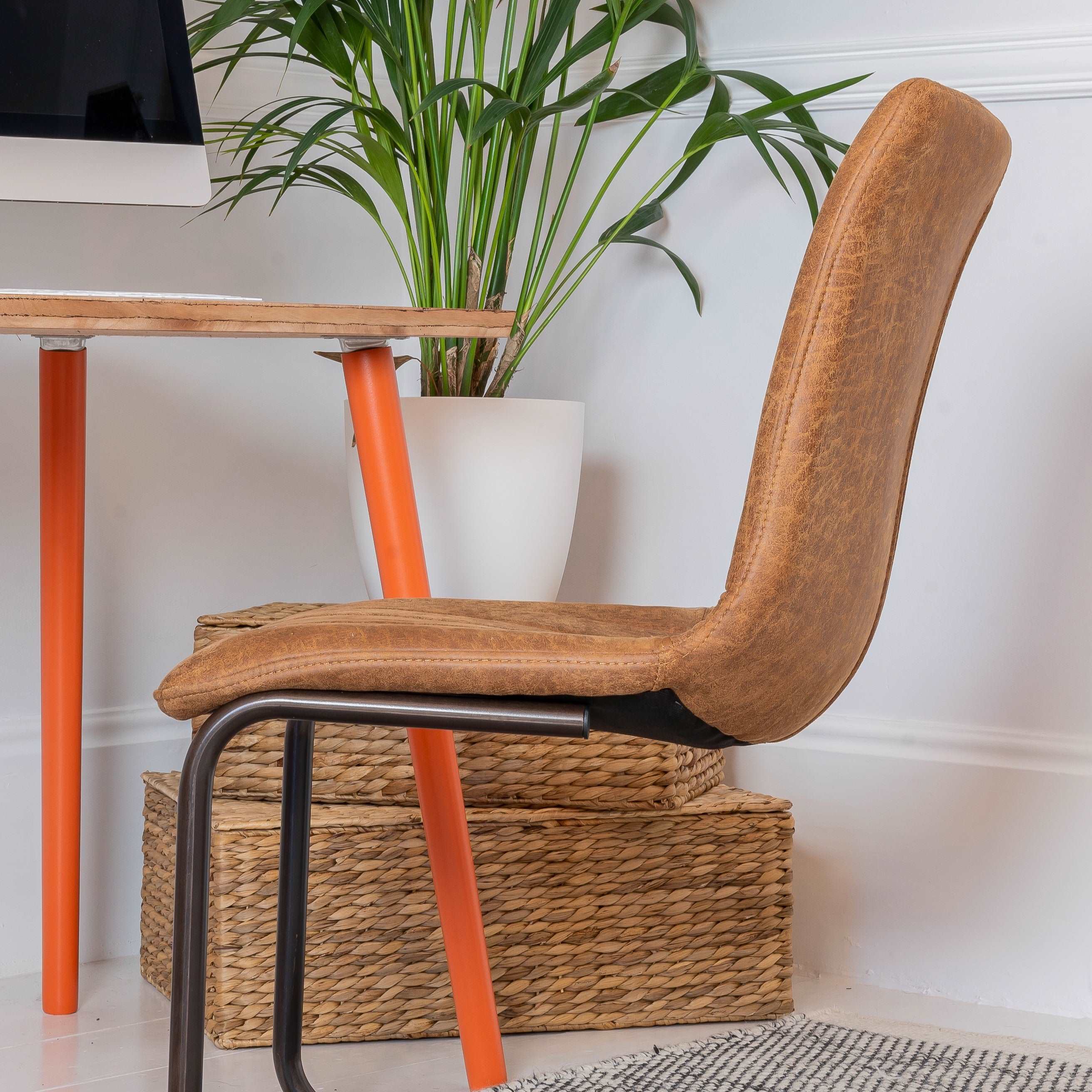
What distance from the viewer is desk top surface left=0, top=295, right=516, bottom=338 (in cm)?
89

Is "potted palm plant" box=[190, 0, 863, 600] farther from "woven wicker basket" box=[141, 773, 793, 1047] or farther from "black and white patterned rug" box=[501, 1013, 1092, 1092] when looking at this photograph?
"black and white patterned rug" box=[501, 1013, 1092, 1092]

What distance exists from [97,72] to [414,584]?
1.85 ft

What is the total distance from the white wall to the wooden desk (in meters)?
0.21

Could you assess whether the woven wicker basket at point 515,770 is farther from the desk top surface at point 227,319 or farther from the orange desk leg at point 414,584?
the desk top surface at point 227,319

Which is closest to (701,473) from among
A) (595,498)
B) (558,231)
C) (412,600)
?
(595,498)

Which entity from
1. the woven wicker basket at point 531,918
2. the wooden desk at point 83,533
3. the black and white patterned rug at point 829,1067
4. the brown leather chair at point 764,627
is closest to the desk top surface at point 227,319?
the wooden desk at point 83,533

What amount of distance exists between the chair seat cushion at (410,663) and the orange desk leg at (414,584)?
0.98 ft

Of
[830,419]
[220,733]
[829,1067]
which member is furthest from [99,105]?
[829,1067]

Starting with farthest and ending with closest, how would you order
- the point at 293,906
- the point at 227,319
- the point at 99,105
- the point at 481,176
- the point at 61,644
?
the point at 481,176 → the point at 61,644 → the point at 99,105 → the point at 293,906 → the point at 227,319

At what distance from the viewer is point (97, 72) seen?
123cm

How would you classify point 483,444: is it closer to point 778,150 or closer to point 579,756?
point 579,756

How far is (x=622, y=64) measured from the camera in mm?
1728

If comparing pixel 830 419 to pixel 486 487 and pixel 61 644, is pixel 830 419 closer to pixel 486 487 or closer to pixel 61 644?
pixel 486 487

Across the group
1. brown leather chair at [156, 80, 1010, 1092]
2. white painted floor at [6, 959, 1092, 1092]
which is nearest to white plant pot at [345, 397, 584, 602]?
white painted floor at [6, 959, 1092, 1092]
